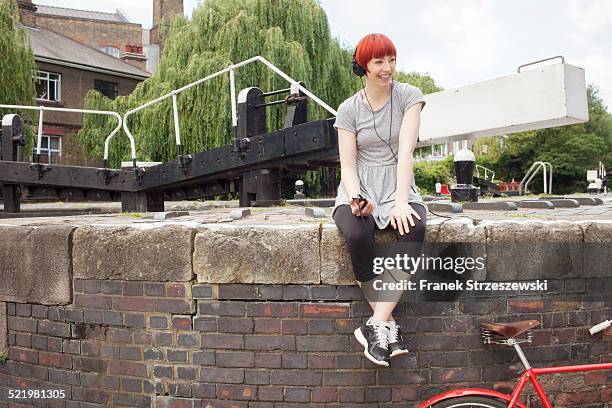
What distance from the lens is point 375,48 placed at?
12.1 feet

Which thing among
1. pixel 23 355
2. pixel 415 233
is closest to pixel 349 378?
pixel 415 233

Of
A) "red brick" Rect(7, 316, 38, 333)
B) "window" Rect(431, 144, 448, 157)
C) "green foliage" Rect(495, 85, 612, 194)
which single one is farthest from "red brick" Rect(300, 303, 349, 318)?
"window" Rect(431, 144, 448, 157)

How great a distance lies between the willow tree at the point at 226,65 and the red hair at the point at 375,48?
15291mm

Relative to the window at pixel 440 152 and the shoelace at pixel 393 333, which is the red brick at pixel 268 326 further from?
the window at pixel 440 152

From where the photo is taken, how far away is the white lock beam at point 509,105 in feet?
18.8

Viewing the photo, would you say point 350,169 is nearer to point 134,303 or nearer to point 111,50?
point 134,303

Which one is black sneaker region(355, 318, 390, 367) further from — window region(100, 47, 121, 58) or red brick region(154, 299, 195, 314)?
window region(100, 47, 121, 58)

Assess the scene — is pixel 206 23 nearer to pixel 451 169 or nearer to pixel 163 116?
pixel 163 116

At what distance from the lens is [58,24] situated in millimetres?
48875

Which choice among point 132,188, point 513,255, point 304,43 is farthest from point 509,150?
point 513,255

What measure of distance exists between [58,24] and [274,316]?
50070 mm

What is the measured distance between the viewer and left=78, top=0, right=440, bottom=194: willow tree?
1933 cm

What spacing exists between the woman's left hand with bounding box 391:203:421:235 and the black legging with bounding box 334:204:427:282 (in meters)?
0.03

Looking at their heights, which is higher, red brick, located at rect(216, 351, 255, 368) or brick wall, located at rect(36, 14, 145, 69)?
brick wall, located at rect(36, 14, 145, 69)
